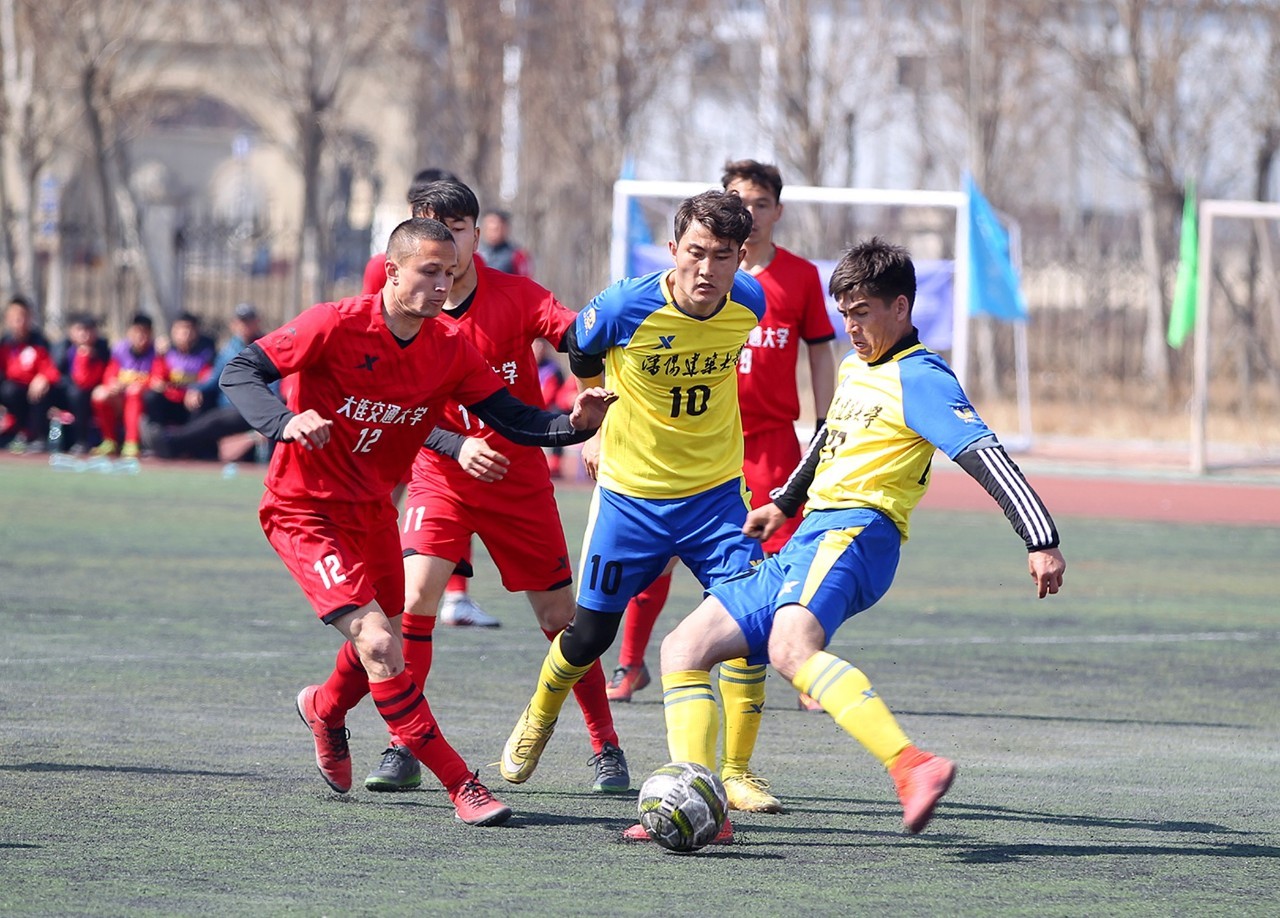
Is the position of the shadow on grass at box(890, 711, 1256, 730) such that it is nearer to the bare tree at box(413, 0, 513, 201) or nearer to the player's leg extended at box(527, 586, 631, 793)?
the player's leg extended at box(527, 586, 631, 793)

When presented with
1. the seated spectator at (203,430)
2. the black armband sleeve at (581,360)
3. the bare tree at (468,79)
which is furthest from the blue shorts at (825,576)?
the bare tree at (468,79)

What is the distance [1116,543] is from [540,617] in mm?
9541

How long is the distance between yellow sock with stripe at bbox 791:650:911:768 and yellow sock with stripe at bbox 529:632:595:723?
3.32ft

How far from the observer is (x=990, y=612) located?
11.4m

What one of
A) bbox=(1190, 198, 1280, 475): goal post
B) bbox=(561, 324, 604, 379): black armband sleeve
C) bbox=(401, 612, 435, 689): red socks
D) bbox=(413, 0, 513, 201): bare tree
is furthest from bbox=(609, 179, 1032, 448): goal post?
bbox=(561, 324, 604, 379): black armband sleeve

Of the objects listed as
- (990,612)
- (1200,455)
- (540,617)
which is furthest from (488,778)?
(1200,455)

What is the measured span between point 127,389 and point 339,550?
14.4 meters

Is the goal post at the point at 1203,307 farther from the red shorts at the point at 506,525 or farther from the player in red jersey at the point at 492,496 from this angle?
the red shorts at the point at 506,525

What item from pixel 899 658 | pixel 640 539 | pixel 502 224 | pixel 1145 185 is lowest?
pixel 899 658

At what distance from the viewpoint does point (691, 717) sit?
218 inches

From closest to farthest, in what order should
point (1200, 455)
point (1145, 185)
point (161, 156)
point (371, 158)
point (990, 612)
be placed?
point (990, 612) < point (1200, 455) < point (1145, 185) < point (371, 158) < point (161, 156)

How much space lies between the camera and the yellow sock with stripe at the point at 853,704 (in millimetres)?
5223

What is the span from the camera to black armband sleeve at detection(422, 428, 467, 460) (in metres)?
6.21

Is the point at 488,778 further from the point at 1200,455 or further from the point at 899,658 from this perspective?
the point at 1200,455
